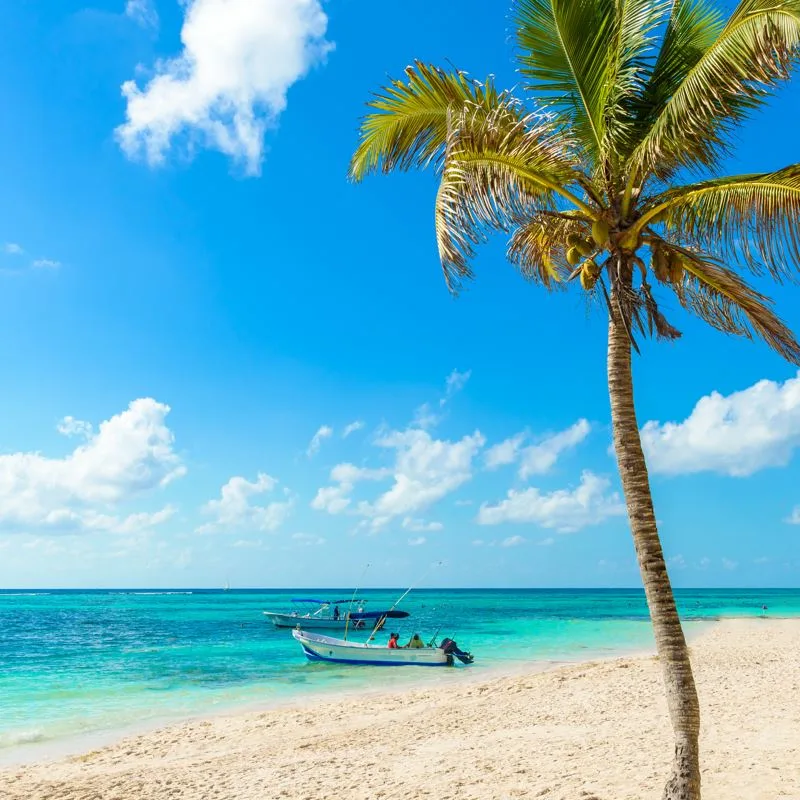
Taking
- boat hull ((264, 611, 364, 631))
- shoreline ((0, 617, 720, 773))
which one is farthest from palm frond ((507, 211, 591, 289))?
boat hull ((264, 611, 364, 631))

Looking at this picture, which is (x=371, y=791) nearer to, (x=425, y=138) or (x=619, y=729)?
(x=619, y=729)

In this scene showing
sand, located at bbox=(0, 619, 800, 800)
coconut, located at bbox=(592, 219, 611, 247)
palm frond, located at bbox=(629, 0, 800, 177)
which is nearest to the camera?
palm frond, located at bbox=(629, 0, 800, 177)

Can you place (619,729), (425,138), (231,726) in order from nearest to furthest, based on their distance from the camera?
(425,138) → (619,729) → (231,726)

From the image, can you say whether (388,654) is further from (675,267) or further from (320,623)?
(675,267)

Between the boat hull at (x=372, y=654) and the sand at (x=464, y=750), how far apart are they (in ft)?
19.5

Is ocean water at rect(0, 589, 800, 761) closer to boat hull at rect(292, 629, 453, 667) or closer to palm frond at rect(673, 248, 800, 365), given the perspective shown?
boat hull at rect(292, 629, 453, 667)

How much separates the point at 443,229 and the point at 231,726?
42.7 feet

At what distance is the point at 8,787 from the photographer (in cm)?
1039

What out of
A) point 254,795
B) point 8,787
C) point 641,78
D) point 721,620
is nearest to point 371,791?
point 254,795

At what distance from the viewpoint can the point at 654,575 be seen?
5.32m

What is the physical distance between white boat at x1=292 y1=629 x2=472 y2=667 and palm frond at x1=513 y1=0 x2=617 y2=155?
793 inches

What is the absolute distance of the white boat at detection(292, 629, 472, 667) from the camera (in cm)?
2353

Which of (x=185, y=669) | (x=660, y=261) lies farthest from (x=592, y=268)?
(x=185, y=669)

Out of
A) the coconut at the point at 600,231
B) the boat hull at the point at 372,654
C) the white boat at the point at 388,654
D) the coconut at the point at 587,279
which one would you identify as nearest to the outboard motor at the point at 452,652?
the white boat at the point at 388,654
